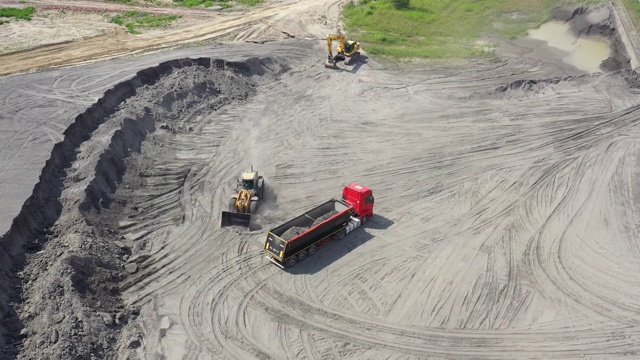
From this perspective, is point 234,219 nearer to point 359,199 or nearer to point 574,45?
Answer: point 359,199

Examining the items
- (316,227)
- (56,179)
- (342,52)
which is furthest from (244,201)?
(342,52)

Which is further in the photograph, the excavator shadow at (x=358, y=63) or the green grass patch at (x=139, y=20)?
the green grass patch at (x=139, y=20)

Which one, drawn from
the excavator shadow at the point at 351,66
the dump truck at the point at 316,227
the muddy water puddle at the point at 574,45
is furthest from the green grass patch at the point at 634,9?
the dump truck at the point at 316,227

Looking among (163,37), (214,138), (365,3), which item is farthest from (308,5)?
(214,138)

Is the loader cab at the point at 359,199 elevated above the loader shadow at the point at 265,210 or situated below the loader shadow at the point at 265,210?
above

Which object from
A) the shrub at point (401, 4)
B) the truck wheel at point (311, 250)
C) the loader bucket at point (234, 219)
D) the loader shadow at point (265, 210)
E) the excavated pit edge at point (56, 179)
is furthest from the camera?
the shrub at point (401, 4)

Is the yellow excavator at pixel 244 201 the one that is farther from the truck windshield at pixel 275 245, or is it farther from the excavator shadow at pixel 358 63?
the excavator shadow at pixel 358 63

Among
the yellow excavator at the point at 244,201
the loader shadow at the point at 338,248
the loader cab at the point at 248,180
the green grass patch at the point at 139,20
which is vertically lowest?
the loader shadow at the point at 338,248

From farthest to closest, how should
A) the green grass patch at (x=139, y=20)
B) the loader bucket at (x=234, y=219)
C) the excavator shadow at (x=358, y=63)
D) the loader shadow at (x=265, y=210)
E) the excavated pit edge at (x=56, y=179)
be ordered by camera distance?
the green grass patch at (x=139, y=20) < the excavator shadow at (x=358, y=63) < the loader shadow at (x=265, y=210) < the loader bucket at (x=234, y=219) < the excavated pit edge at (x=56, y=179)

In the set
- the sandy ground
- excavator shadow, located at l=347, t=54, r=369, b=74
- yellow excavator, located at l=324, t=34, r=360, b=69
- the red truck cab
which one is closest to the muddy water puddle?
the sandy ground
